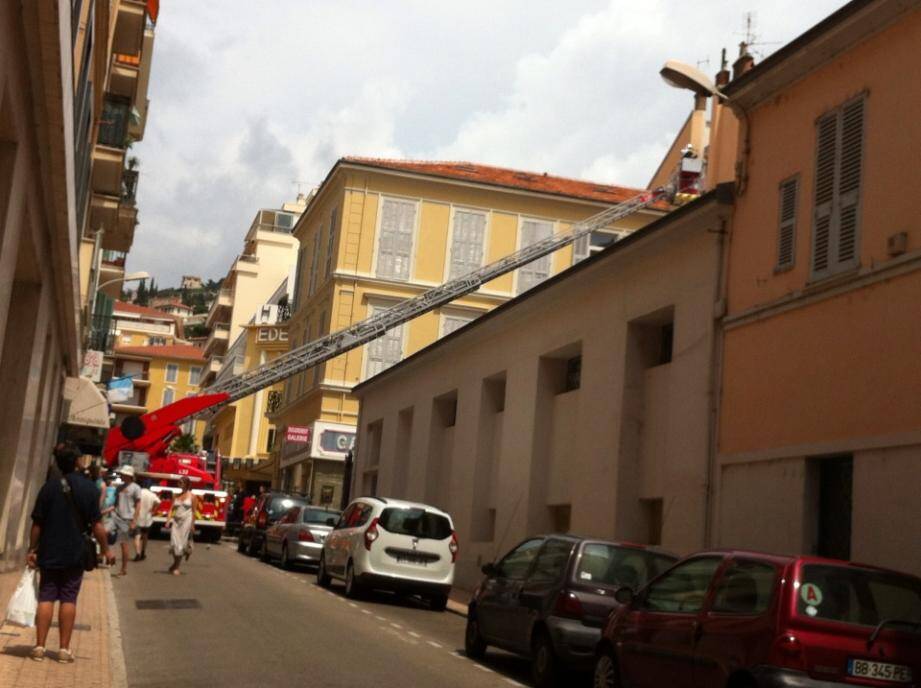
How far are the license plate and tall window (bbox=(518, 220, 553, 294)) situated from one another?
43.0 metres

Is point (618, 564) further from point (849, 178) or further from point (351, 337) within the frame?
point (351, 337)

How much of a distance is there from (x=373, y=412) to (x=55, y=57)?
99.2 feet

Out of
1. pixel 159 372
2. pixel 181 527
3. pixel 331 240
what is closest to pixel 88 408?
pixel 181 527

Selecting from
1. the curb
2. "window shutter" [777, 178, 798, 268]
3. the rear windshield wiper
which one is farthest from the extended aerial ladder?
the rear windshield wiper

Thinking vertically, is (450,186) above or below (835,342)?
above

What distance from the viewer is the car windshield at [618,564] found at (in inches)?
524

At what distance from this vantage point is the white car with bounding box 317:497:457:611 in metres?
21.6

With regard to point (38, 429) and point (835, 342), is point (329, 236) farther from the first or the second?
point (835, 342)

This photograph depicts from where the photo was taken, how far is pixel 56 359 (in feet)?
86.3

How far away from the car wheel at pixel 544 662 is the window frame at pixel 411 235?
37.5 meters

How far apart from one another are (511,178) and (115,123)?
24.2 m

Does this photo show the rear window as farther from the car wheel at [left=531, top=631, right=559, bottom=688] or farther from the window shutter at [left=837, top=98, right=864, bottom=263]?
the window shutter at [left=837, top=98, right=864, bottom=263]

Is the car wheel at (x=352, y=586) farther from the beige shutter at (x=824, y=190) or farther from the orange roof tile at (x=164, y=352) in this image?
the orange roof tile at (x=164, y=352)

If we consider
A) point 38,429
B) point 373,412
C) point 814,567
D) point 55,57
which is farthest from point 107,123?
point 814,567
